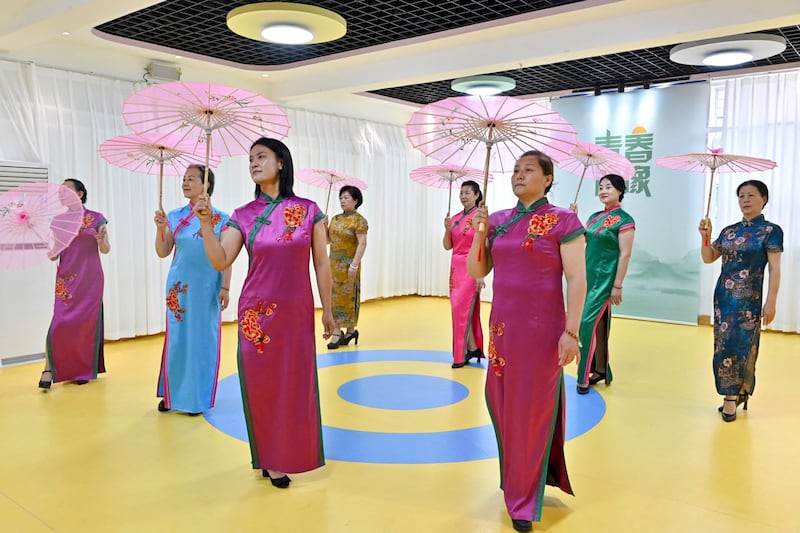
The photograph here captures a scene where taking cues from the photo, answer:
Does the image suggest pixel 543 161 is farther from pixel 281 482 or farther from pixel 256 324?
pixel 281 482

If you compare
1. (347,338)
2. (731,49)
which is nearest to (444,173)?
(347,338)

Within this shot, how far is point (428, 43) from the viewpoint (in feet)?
21.8

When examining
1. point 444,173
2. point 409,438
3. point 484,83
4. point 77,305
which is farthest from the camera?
point 484,83

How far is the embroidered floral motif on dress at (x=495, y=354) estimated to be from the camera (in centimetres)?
288

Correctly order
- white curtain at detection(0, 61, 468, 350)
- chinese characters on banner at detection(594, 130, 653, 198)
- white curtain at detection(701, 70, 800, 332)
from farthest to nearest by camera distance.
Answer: chinese characters on banner at detection(594, 130, 653, 198), white curtain at detection(701, 70, 800, 332), white curtain at detection(0, 61, 468, 350)

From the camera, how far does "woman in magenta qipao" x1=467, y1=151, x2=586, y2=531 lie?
2746mm

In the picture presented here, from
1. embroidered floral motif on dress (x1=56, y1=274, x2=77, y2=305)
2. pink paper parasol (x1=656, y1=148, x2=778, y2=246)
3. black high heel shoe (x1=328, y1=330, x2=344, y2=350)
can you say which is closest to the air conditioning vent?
embroidered floral motif on dress (x1=56, y1=274, x2=77, y2=305)

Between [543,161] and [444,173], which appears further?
[444,173]

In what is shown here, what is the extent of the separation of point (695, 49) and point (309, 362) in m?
5.11

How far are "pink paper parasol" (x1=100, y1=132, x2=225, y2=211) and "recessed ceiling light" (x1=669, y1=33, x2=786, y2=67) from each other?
4712 millimetres

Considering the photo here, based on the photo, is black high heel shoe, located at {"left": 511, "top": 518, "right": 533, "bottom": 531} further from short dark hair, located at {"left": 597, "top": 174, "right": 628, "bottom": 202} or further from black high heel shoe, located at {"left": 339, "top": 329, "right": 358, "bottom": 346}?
black high heel shoe, located at {"left": 339, "top": 329, "right": 358, "bottom": 346}

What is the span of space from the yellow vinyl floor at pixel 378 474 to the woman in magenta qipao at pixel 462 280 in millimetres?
481

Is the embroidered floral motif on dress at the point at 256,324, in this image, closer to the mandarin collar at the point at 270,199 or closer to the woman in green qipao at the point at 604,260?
the mandarin collar at the point at 270,199

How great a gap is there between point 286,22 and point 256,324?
290cm
